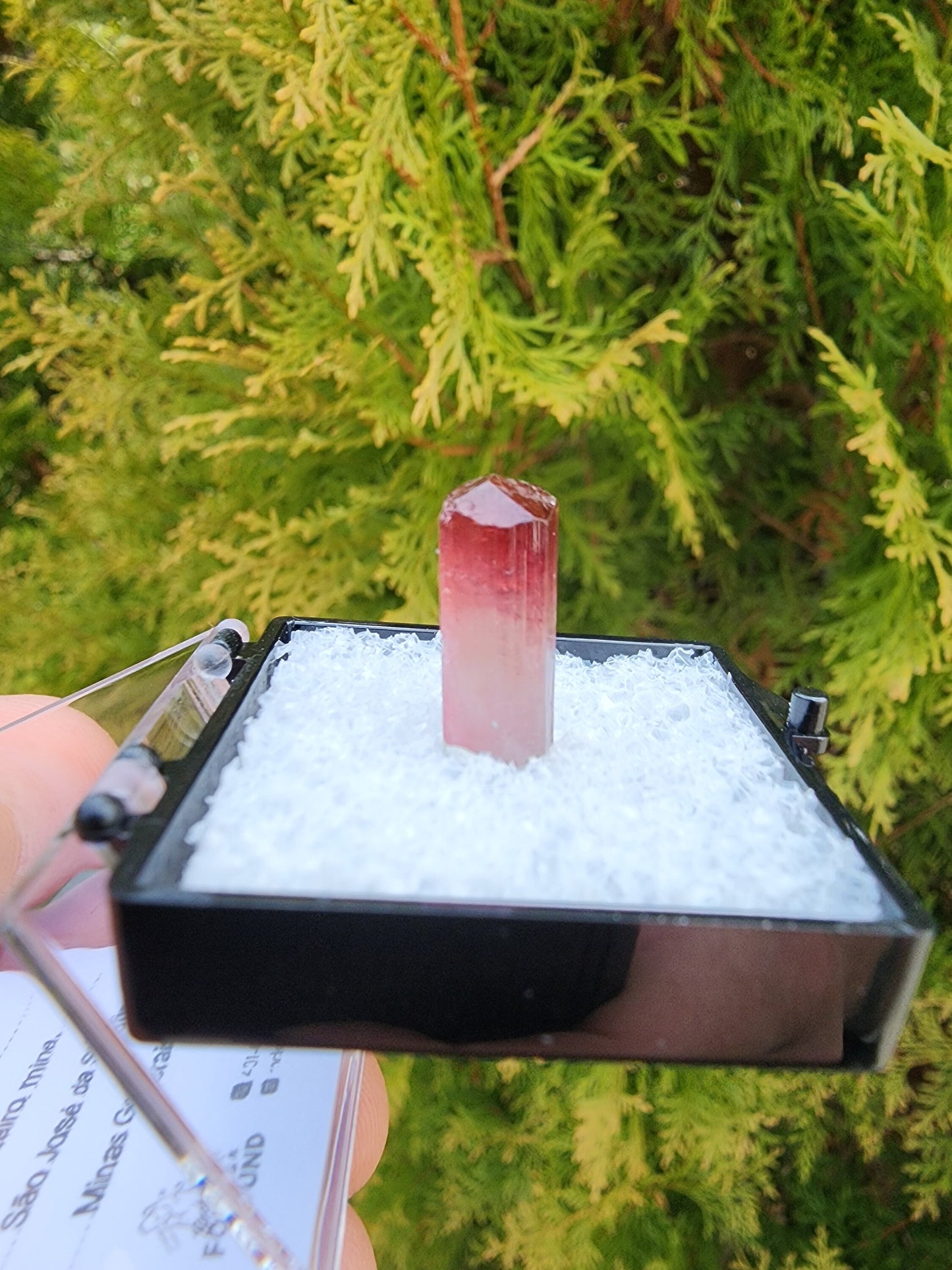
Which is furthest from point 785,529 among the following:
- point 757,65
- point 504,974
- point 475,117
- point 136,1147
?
point 136,1147

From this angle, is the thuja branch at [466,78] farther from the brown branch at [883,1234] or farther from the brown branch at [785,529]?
the brown branch at [883,1234]

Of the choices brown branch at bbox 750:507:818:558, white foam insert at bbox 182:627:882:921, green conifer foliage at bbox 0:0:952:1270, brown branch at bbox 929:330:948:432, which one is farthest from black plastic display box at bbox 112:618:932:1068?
brown branch at bbox 750:507:818:558

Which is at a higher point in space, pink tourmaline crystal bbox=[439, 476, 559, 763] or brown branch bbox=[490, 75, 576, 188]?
brown branch bbox=[490, 75, 576, 188]

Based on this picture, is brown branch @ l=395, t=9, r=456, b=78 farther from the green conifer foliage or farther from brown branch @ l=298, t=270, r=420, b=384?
brown branch @ l=298, t=270, r=420, b=384

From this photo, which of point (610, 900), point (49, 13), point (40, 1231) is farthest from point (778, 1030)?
point (49, 13)

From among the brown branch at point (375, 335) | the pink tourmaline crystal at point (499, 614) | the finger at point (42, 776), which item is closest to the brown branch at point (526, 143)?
the brown branch at point (375, 335)

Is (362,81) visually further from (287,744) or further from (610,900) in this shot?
(610,900)

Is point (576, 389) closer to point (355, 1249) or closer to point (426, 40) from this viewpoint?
point (426, 40)
